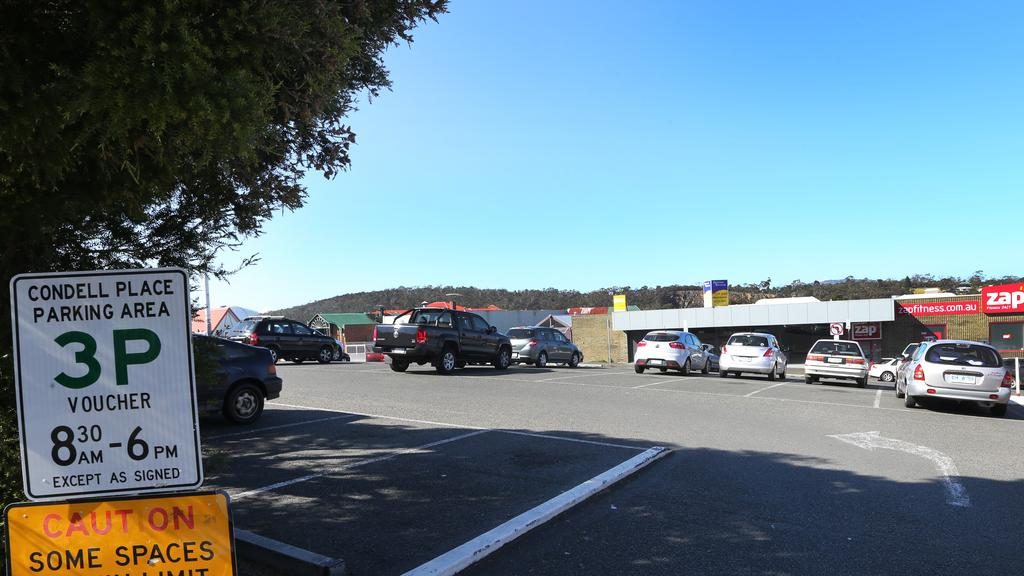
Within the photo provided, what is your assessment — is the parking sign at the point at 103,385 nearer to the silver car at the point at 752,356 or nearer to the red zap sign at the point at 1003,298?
the silver car at the point at 752,356

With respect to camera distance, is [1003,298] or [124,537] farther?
[1003,298]

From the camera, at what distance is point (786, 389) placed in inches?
742

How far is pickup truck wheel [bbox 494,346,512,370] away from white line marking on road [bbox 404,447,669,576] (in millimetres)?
14646

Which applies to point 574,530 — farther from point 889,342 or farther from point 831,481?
point 889,342

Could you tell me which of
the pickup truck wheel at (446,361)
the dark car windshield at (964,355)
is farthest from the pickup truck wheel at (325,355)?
the dark car windshield at (964,355)

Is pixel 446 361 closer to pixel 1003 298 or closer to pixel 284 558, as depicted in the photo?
pixel 284 558

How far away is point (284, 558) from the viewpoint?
4.55 metres

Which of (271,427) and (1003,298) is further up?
(1003,298)

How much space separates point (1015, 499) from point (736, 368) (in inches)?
640

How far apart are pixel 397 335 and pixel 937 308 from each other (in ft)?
124

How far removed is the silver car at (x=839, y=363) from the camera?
21.4m

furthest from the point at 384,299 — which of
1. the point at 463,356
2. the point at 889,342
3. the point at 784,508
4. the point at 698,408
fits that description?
the point at 784,508

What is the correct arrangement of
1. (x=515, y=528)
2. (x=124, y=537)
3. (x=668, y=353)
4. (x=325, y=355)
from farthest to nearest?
(x=325, y=355), (x=668, y=353), (x=515, y=528), (x=124, y=537)

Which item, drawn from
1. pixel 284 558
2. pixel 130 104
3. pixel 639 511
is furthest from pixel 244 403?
pixel 130 104
